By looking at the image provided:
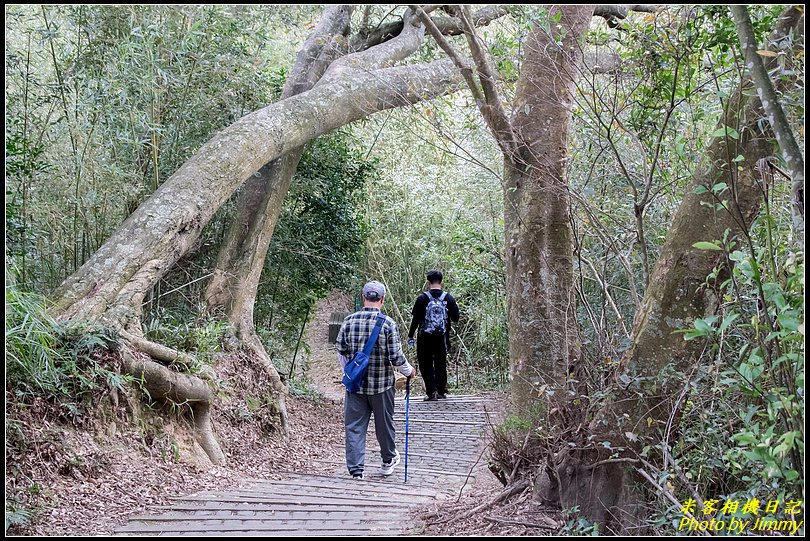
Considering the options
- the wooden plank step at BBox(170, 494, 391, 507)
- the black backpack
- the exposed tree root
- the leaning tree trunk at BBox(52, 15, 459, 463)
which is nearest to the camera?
the wooden plank step at BBox(170, 494, 391, 507)

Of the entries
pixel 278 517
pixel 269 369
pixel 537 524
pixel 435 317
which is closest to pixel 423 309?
pixel 435 317

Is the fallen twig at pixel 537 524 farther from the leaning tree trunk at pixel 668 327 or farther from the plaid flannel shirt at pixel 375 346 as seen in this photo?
the plaid flannel shirt at pixel 375 346

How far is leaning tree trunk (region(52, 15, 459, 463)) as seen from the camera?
613cm

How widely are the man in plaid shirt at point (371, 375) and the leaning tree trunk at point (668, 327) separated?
250cm

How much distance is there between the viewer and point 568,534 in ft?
11.8

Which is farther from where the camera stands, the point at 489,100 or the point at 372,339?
the point at 372,339

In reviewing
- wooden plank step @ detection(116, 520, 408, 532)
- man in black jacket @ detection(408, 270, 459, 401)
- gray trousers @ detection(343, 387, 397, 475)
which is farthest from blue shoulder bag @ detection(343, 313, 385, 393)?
man in black jacket @ detection(408, 270, 459, 401)

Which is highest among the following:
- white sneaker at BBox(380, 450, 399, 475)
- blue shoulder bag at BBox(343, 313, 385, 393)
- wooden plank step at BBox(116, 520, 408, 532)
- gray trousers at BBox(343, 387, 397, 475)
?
blue shoulder bag at BBox(343, 313, 385, 393)

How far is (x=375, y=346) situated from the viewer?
6.10 meters

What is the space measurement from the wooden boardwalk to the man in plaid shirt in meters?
0.31

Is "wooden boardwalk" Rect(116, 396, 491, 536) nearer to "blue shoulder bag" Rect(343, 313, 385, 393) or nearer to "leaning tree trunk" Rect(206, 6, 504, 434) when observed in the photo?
"blue shoulder bag" Rect(343, 313, 385, 393)

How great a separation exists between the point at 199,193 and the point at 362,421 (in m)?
2.80

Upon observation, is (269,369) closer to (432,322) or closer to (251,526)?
(432,322)

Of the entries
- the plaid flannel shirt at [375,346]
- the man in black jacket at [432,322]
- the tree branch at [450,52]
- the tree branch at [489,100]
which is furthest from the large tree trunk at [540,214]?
the man in black jacket at [432,322]
